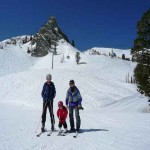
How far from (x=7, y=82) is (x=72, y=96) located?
40577 millimetres

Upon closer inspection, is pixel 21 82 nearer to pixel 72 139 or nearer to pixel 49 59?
pixel 72 139

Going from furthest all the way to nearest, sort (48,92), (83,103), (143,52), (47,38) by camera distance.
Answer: (47,38) → (83,103) → (143,52) → (48,92)

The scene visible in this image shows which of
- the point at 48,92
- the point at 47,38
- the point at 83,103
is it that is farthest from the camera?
the point at 47,38

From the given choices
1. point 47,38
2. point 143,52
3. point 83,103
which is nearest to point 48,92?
point 143,52

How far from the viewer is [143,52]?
2197cm

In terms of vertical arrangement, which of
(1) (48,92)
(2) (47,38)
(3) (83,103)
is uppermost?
(2) (47,38)

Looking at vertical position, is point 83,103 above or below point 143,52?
below

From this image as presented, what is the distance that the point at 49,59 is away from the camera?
120m

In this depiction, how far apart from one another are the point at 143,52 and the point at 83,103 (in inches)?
663

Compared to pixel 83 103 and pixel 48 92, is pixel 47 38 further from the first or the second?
pixel 48 92

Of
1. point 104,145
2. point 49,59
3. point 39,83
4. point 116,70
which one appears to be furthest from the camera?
point 49,59

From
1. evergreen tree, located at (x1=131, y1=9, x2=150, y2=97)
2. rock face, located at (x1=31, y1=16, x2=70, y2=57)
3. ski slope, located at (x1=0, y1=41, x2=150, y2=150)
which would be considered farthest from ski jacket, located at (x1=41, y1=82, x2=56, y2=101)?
rock face, located at (x1=31, y1=16, x2=70, y2=57)

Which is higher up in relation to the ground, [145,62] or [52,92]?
[145,62]

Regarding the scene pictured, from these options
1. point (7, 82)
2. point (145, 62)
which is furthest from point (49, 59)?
point (145, 62)
